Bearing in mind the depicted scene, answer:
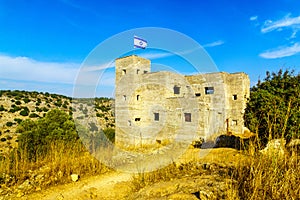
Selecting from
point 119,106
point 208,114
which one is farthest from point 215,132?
point 119,106

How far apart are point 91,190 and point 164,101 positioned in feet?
34.0

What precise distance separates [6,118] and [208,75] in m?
23.6

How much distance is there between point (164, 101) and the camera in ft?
46.3

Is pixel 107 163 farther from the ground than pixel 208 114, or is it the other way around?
pixel 208 114

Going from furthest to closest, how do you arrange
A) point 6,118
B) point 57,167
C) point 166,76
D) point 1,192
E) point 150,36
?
point 6,118 → point 166,76 → point 150,36 → point 57,167 → point 1,192

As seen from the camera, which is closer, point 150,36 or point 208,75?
point 150,36

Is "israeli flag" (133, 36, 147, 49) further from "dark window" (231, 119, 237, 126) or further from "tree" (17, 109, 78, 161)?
"dark window" (231, 119, 237, 126)

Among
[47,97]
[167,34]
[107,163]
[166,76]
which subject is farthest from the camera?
[47,97]

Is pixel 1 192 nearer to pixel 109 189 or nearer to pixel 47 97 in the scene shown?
pixel 109 189

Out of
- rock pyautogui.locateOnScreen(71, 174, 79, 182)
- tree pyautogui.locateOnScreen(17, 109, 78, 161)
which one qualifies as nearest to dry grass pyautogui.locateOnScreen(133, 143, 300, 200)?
rock pyautogui.locateOnScreen(71, 174, 79, 182)

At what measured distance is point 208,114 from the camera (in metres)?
12.8

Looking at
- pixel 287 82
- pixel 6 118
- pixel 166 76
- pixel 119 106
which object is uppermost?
pixel 166 76

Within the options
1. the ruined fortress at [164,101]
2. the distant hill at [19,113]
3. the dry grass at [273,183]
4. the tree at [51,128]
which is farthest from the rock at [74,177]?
the distant hill at [19,113]

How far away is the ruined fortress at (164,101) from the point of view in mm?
13484
